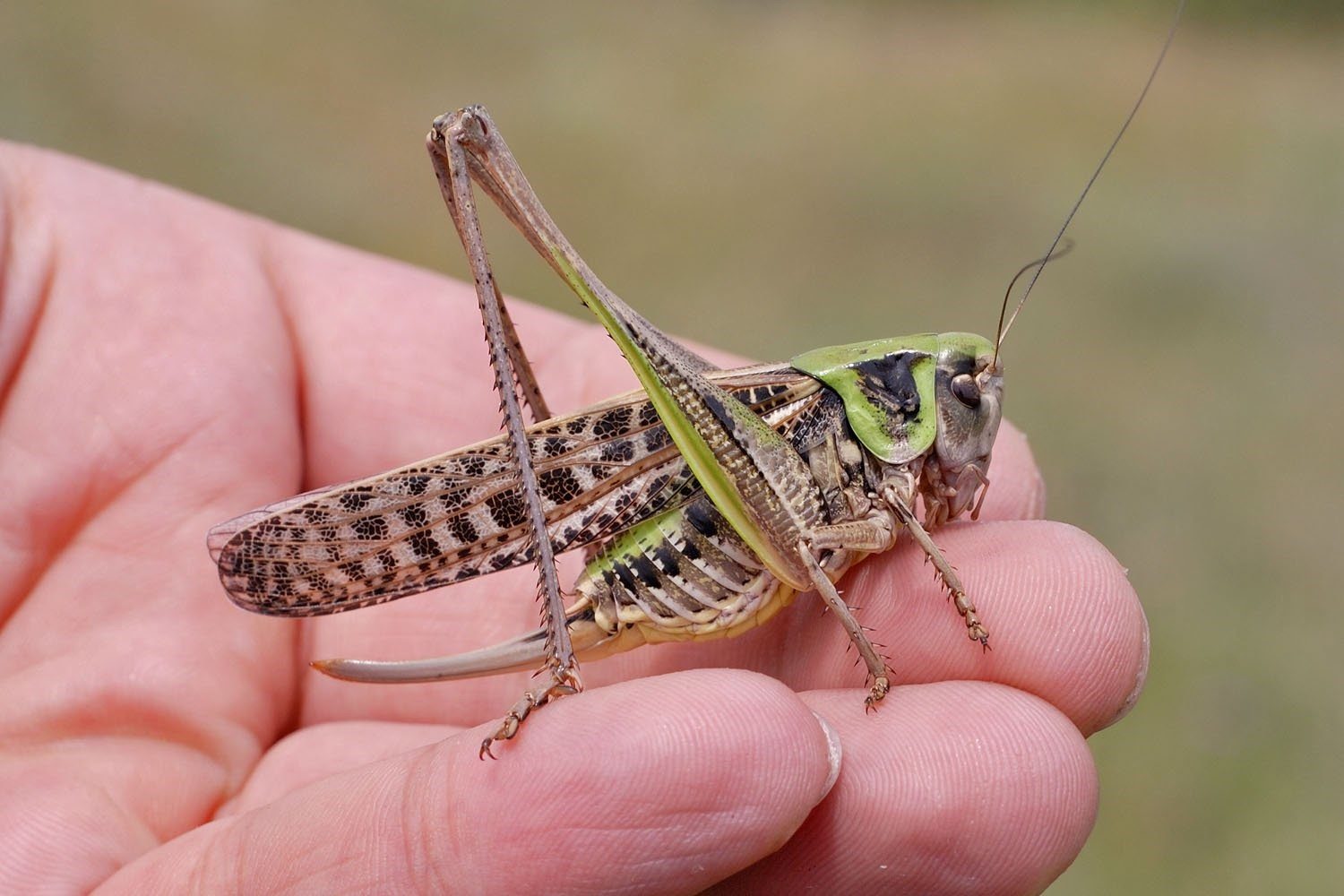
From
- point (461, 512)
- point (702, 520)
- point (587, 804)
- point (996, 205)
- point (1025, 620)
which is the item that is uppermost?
point (996, 205)

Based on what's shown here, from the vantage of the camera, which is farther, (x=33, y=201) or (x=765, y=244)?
(x=765, y=244)

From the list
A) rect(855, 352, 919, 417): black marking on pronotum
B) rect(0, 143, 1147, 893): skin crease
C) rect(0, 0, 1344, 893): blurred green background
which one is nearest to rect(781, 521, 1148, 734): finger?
rect(0, 143, 1147, 893): skin crease

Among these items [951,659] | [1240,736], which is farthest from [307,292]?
[1240,736]

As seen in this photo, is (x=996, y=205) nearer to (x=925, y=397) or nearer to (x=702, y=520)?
(x=925, y=397)

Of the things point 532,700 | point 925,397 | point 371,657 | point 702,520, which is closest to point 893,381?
point 925,397

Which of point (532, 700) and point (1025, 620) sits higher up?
point (532, 700)

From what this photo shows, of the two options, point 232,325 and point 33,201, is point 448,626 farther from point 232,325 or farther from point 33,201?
point 33,201

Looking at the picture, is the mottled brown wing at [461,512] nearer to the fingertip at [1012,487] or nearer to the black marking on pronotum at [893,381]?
the black marking on pronotum at [893,381]
